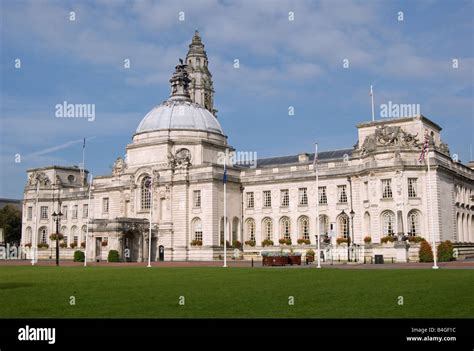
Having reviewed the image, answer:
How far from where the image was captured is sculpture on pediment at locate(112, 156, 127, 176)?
281ft

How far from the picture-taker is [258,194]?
8031 centimetres

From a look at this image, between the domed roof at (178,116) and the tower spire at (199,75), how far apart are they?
63.8 feet

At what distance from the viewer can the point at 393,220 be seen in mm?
65938

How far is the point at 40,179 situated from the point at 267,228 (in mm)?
46592

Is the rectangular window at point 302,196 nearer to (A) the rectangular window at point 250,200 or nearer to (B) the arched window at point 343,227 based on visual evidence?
(B) the arched window at point 343,227

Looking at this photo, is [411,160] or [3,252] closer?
[411,160]

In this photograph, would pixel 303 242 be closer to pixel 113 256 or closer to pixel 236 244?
pixel 236 244

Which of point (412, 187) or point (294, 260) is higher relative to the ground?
point (412, 187)

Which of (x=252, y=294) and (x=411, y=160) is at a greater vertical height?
(x=411, y=160)

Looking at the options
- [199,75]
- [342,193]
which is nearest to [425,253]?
[342,193]

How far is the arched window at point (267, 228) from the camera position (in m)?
79.2
